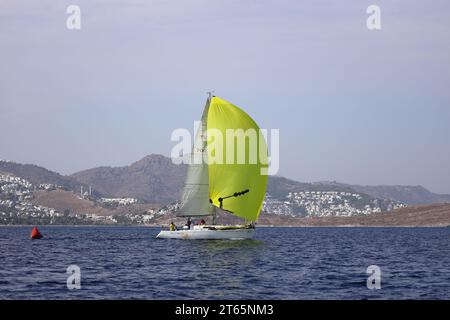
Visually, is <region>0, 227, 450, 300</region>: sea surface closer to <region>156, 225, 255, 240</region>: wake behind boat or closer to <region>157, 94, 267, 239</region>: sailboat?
<region>157, 94, 267, 239</region>: sailboat

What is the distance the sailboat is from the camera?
79.5 meters

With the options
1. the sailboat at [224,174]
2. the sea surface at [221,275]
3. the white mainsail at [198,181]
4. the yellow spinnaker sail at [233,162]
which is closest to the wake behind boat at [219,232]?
A: the sailboat at [224,174]

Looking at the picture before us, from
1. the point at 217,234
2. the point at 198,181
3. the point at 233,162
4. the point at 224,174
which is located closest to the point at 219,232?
the point at 217,234

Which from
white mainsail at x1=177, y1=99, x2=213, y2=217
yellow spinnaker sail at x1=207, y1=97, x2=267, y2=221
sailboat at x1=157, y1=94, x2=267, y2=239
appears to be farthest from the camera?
white mainsail at x1=177, y1=99, x2=213, y2=217

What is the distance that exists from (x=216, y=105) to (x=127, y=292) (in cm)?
4357

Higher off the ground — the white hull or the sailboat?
the sailboat

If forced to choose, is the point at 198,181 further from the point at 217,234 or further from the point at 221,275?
the point at 221,275

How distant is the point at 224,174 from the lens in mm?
79875

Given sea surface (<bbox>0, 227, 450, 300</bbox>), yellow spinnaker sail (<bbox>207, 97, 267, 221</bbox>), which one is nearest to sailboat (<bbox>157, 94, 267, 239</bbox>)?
yellow spinnaker sail (<bbox>207, 97, 267, 221</bbox>)

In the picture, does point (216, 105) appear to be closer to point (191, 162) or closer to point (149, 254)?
point (191, 162)

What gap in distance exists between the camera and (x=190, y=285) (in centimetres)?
4347

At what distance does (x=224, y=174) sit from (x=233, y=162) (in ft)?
5.91

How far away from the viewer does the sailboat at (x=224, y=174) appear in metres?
79.5
